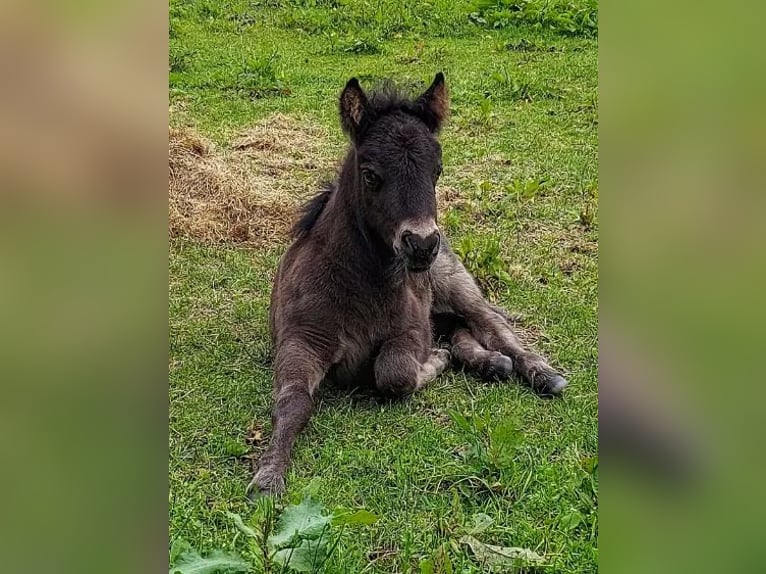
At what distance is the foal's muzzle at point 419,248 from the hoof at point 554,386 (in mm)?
1250

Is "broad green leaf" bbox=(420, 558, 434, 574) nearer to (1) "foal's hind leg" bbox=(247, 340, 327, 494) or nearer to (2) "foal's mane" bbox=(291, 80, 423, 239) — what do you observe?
(1) "foal's hind leg" bbox=(247, 340, 327, 494)

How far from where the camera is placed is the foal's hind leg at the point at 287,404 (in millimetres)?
3772

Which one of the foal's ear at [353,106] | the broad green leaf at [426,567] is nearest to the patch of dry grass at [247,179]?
the foal's ear at [353,106]

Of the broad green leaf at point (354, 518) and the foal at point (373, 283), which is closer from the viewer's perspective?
the broad green leaf at point (354, 518)

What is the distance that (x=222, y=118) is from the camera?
29.3ft

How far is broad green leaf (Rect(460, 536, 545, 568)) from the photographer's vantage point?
9.86 ft

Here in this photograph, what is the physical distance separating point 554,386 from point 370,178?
5.50ft

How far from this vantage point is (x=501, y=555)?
3.07m

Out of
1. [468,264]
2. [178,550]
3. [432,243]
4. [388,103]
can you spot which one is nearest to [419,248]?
[432,243]

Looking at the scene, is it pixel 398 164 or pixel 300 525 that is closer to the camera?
pixel 300 525

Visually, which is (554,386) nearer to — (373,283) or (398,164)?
(373,283)

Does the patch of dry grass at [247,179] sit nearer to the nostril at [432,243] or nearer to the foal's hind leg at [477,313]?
the foal's hind leg at [477,313]
